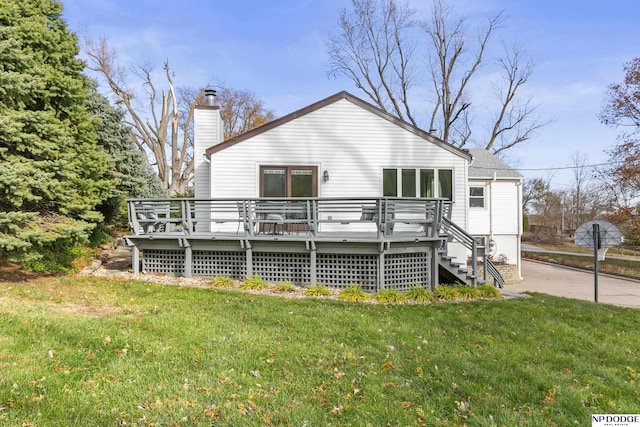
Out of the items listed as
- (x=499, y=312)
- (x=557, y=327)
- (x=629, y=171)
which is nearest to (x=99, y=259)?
(x=499, y=312)

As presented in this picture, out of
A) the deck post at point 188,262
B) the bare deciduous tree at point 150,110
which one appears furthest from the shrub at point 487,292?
the bare deciduous tree at point 150,110

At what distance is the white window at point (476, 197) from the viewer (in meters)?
15.4

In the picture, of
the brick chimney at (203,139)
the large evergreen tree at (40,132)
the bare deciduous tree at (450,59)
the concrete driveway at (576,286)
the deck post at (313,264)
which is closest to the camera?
the large evergreen tree at (40,132)

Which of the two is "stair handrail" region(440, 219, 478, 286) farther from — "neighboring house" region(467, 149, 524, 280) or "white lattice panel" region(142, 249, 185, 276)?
"white lattice panel" region(142, 249, 185, 276)

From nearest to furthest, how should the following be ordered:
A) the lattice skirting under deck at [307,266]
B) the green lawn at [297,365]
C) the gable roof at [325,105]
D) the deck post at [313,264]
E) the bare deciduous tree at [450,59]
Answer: the green lawn at [297,365]
the deck post at [313,264]
the lattice skirting under deck at [307,266]
the gable roof at [325,105]
the bare deciduous tree at [450,59]

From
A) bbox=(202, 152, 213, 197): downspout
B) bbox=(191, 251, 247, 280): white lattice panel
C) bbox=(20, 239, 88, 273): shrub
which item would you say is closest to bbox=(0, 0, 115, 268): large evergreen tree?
bbox=(20, 239, 88, 273): shrub

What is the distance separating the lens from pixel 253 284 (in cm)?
770

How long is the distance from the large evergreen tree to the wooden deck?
1.70 metres

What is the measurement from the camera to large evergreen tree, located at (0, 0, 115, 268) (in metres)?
5.90

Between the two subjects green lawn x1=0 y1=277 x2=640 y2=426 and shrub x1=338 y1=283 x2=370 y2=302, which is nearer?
green lawn x1=0 y1=277 x2=640 y2=426

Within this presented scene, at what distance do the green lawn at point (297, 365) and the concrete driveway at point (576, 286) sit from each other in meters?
5.85

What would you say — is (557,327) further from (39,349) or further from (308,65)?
(308,65)

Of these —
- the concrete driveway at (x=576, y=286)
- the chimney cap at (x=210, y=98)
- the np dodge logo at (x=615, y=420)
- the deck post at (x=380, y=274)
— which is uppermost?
the chimney cap at (x=210, y=98)

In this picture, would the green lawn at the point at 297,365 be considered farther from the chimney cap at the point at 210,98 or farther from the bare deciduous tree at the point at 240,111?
the bare deciduous tree at the point at 240,111
